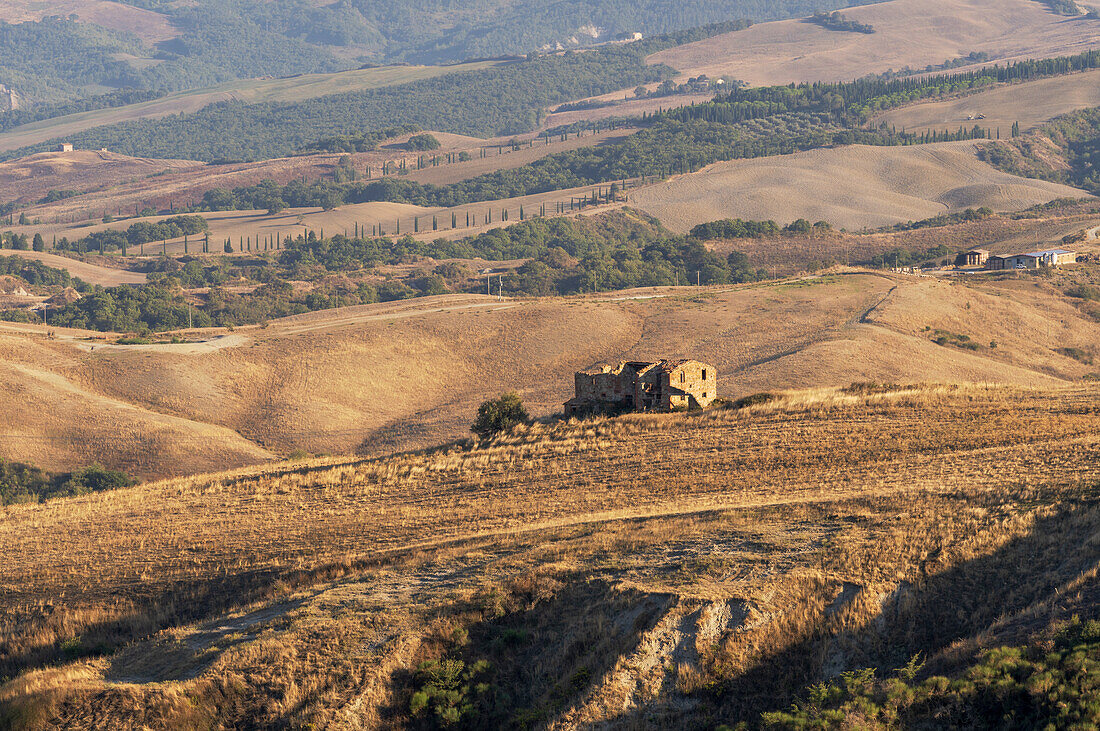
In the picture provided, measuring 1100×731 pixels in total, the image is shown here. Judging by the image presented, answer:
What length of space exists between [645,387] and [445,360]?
65865mm

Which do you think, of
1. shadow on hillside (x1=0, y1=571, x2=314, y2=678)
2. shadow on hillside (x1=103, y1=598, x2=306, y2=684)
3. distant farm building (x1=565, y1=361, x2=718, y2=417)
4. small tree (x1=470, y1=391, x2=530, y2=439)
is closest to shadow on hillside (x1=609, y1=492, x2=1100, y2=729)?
shadow on hillside (x1=103, y1=598, x2=306, y2=684)

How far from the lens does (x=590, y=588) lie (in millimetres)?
25203

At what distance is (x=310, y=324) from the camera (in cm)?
13300

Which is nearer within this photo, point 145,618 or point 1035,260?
point 145,618

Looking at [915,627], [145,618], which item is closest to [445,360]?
[145,618]

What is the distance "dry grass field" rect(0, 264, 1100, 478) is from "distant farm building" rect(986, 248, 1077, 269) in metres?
12.9

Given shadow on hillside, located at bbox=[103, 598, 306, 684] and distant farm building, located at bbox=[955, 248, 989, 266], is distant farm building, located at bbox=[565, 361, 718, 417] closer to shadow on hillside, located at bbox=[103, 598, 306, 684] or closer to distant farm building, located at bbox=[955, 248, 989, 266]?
shadow on hillside, located at bbox=[103, 598, 306, 684]

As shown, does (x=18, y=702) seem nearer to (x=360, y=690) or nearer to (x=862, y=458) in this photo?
(x=360, y=690)

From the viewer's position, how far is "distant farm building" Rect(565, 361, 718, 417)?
180 feet

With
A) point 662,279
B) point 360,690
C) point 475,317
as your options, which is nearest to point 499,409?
point 360,690

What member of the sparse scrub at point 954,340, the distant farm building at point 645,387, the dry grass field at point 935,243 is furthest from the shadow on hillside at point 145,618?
the dry grass field at point 935,243

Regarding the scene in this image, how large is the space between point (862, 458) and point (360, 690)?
876 inches

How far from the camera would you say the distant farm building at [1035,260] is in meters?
149

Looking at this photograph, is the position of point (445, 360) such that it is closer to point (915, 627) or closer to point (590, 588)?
point (590, 588)
